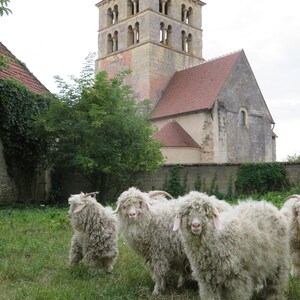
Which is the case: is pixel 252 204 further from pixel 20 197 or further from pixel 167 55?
pixel 167 55

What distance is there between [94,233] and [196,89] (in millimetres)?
28868

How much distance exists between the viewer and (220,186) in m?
22.3

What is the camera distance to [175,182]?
74.0 ft

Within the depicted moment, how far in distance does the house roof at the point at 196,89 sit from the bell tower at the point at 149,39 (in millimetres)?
2049

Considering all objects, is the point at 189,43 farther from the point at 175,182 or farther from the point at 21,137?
the point at 21,137

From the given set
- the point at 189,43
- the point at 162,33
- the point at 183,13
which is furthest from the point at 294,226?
the point at 183,13

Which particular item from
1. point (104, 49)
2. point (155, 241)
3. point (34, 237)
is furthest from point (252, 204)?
point (104, 49)

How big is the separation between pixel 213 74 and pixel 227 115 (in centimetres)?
400

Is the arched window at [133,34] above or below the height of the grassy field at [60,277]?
above

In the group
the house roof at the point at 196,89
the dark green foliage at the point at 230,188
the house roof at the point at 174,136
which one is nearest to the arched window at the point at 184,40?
the house roof at the point at 196,89

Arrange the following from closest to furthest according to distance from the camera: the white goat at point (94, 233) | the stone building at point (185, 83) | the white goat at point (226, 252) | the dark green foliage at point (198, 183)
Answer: the white goat at point (226, 252)
the white goat at point (94, 233)
the dark green foliage at point (198, 183)
the stone building at point (185, 83)

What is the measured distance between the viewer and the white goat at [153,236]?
6418 millimetres

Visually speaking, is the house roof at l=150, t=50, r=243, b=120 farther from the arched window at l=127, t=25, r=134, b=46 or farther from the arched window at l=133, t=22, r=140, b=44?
the arched window at l=127, t=25, r=134, b=46

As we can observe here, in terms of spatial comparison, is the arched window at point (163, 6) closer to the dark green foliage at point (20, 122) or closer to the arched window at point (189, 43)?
the arched window at point (189, 43)
